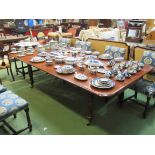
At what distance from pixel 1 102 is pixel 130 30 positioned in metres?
3.34

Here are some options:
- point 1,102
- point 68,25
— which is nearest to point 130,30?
point 1,102

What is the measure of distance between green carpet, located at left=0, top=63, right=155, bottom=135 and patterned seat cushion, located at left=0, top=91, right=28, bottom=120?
1.40 feet

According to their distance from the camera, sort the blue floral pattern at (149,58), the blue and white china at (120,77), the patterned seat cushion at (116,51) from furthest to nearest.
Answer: the patterned seat cushion at (116,51), the blue floral pattern at (149,58), the blue and white china at (120,77)

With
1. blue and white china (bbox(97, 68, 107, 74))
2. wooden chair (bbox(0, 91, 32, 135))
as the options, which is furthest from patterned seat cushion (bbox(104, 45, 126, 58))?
wooden chair (bbox(0, 91, 32, 135))

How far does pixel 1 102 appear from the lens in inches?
74.1

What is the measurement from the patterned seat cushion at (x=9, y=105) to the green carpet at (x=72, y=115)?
425 mm

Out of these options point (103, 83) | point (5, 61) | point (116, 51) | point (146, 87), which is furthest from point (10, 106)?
point (116, 51)

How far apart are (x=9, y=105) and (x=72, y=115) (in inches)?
35.8

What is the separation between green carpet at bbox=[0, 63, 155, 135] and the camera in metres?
2.09

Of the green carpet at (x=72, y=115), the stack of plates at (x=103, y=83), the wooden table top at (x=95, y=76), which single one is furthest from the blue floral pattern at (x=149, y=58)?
the stack of plates at (x=103, y=83)

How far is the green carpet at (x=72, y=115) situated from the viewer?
209 cm

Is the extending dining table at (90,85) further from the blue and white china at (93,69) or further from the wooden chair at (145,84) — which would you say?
the wooden chair at (145,84)

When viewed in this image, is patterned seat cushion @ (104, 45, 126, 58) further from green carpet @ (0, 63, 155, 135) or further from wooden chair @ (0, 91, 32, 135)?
wooden chair @ (0, 91, 32, 135)

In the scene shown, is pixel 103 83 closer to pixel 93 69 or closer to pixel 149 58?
pixel 93 69
